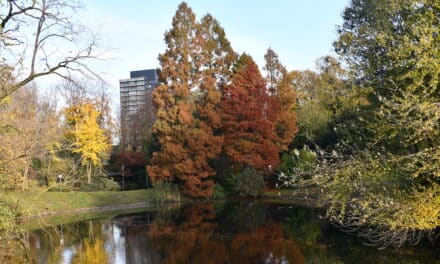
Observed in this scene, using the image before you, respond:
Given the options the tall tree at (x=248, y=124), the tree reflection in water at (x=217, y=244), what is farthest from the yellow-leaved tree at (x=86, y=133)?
the tree reflection in water at (x=217, y=244)

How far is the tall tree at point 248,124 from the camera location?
30.5 meters

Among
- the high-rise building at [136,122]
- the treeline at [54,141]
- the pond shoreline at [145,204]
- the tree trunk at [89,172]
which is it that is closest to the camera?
the treeline at [54,141]

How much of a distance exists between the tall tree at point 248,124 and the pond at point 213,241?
5.46 metres

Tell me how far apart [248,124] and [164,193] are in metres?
7.71

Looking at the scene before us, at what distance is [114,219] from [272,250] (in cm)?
1276

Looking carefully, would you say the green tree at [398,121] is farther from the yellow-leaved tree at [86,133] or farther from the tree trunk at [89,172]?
the tree trunk at [89,172]

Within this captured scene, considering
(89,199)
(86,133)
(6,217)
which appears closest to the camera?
(6,217)

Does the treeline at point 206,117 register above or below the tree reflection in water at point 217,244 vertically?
above

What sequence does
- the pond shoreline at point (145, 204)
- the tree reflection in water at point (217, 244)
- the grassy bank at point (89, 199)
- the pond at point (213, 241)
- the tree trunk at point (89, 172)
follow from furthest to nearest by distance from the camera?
the tree trunk at point (89, 172)
the grassy bank at point (89, 199)
the pond shoreline at point (145, 204)
the tree reflection in water at point (217, 244)
the pond at point (213, 241)

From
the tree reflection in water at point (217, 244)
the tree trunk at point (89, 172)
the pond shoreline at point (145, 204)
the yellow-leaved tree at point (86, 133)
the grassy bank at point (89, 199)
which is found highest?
the yellow-leaved tree at point (86, 133)

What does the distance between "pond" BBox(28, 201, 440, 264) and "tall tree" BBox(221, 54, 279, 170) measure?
5.46 metres

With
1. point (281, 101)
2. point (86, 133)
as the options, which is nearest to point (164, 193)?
point (86, 133)

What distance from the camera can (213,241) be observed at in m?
17.2

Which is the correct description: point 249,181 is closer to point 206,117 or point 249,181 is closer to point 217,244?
point 206,117
